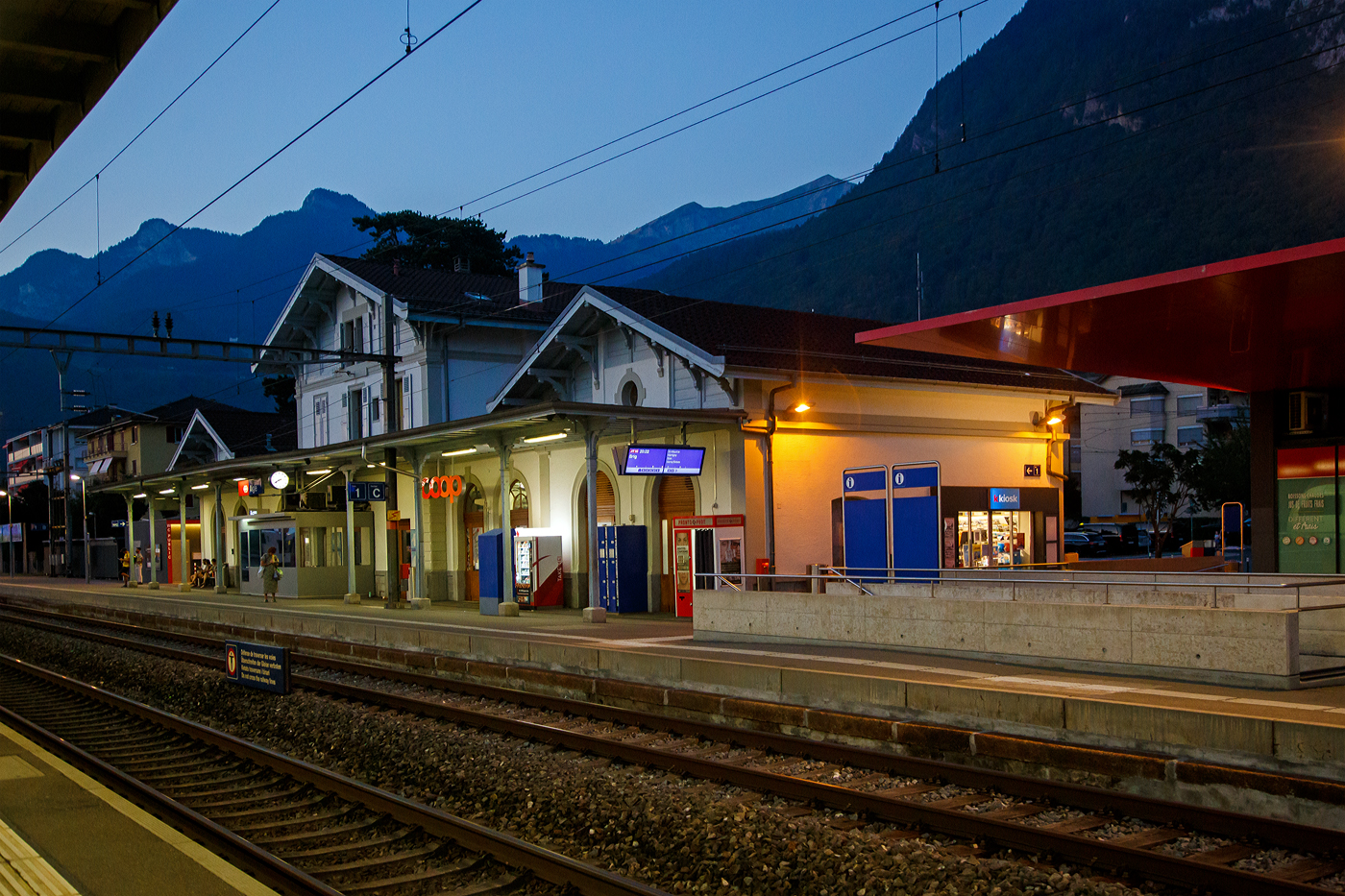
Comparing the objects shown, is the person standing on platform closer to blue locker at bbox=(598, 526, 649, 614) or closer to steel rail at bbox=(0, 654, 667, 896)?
blue locker at bbox=(598, 526, 649, 614)

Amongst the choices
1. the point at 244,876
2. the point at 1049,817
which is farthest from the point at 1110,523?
the point at 244,876

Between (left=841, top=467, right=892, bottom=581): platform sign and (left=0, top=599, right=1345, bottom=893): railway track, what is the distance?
308 inches

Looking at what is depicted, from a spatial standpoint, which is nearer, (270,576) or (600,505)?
(600,505)

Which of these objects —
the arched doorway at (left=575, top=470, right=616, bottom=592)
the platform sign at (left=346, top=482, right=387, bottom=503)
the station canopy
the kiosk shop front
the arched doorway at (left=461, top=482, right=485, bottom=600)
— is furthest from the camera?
the arched doorway at (left=461, top=482, right=485, bottom=600)

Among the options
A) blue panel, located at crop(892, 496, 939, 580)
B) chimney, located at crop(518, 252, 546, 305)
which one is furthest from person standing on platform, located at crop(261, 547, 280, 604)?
blue panel, located at crop(892, 496, 939, 580)

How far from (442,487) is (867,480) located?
13.1 metres

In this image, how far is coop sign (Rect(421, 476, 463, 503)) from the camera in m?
29.0

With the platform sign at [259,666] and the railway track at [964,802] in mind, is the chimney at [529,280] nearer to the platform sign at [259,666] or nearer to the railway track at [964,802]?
the platform sign at [259,666]

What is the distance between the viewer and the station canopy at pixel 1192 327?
42.4 feet

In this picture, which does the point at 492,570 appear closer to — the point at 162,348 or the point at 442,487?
the point at 442,487

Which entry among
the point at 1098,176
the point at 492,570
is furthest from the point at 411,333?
the point at 1098,176

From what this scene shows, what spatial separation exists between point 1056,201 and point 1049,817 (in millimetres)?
108559

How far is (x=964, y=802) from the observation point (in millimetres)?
9133

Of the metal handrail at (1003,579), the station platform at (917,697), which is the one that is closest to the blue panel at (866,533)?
the metal handrail at (1003,579)
